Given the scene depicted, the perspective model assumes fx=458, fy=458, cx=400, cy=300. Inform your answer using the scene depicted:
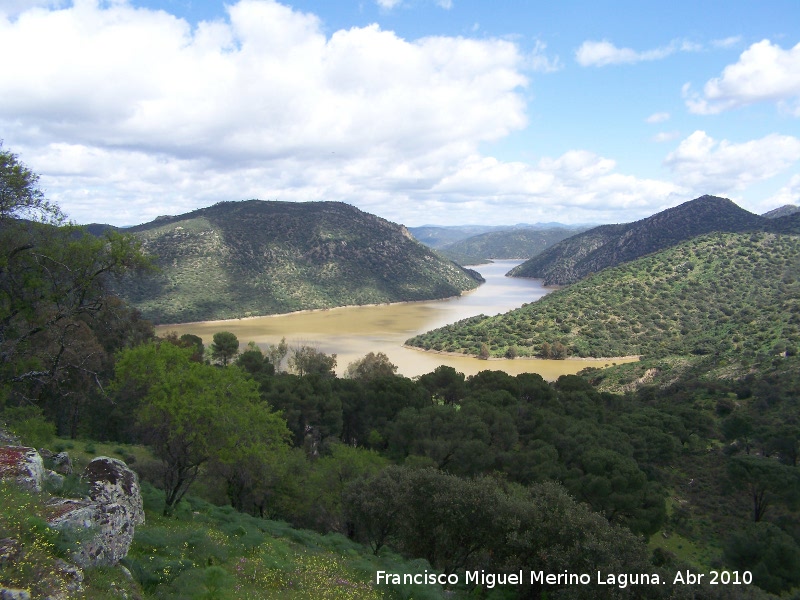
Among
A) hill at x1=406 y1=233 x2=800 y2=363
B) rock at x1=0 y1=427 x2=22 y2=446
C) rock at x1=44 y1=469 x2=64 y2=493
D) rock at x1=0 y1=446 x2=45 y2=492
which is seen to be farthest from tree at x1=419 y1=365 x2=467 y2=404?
hill at x1=406 y1=233 x2=800 y2=363

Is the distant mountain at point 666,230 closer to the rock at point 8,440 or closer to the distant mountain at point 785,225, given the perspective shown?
the distant mountain at point 785,225

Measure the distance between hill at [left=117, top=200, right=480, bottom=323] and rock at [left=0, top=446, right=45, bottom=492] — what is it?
102m

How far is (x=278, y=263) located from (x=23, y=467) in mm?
132529

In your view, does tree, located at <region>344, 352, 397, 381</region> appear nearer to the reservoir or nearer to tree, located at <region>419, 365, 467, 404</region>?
tree, located at <region>419, 365, 467, 404</region>

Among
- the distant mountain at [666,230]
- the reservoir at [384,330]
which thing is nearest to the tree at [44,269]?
the reservoir at [384,330]

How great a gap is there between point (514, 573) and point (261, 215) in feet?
515

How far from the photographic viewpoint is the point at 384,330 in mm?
101500

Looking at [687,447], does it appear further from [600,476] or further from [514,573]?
[514,573]

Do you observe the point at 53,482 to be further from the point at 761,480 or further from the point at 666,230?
the point at 666,230

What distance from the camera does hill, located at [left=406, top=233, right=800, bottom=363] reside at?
7356cm

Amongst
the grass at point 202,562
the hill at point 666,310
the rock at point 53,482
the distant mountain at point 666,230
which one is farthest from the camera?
the distant mountain at point 666,230

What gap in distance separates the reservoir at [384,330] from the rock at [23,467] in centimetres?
5662

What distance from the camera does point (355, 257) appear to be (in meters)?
154

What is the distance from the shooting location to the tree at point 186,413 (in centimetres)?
1293
